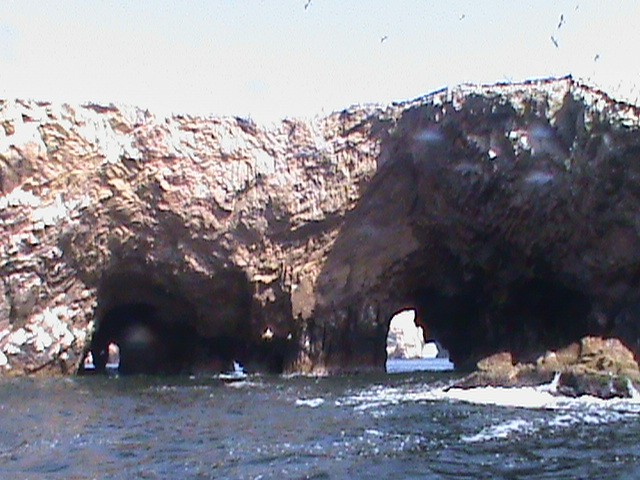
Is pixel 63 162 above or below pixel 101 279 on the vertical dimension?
above

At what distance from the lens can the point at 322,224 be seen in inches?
1248

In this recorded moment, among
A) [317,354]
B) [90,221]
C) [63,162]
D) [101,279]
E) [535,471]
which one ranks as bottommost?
[535,471]

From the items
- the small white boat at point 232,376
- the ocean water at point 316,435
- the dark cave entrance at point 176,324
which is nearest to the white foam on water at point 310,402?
the ocean water at point 316,435

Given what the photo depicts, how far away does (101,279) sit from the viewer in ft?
99.6

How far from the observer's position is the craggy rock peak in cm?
2797

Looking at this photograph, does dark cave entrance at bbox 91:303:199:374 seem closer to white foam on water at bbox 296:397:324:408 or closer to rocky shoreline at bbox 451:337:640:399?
white foam on water at bbox 296:397:324:408

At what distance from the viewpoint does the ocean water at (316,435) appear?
1022cm

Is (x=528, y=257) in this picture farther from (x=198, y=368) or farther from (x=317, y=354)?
(x=198, y=368)

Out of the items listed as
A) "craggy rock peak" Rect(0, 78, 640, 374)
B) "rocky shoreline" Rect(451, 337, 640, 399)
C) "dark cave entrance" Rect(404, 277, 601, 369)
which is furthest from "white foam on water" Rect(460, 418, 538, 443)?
"dark cave entrance" Rect(404, 277, 601, 369)

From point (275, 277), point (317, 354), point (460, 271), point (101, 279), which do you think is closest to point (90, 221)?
point (101, 279)

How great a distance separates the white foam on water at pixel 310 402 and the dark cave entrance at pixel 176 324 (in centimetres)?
1252

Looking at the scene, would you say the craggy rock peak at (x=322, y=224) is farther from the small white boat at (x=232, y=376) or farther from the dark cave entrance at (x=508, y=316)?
the small white boat at (x=232, y=376)

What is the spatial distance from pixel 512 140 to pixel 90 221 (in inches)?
631

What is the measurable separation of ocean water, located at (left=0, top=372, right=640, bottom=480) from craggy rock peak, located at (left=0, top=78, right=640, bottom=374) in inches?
356
